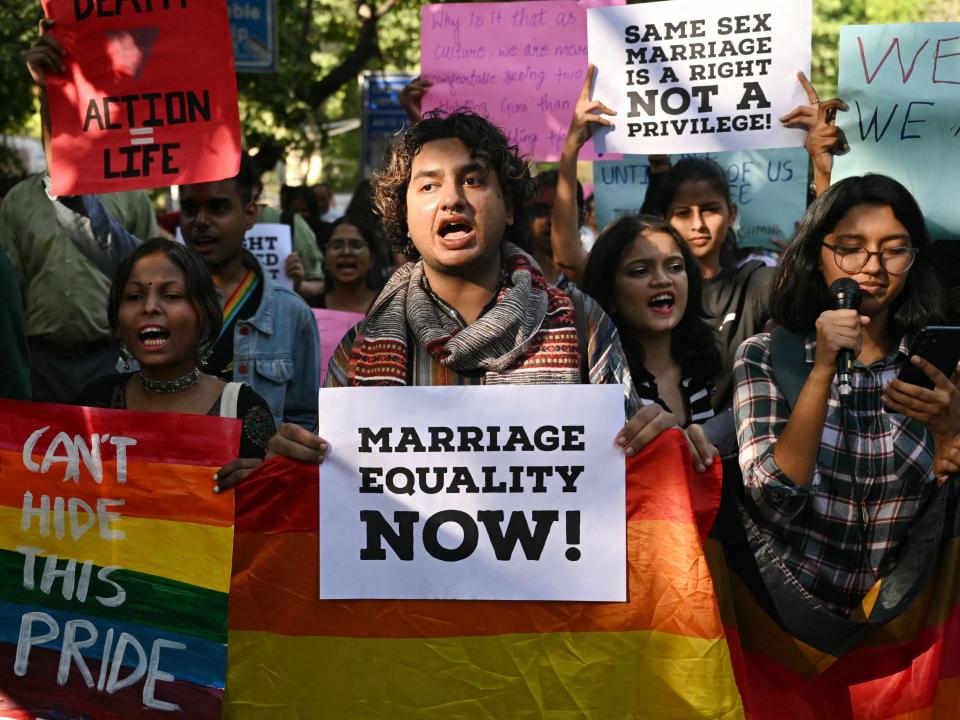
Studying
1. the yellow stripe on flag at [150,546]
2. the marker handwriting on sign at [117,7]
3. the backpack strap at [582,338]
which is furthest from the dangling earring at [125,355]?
the backpack strap at [582,338]

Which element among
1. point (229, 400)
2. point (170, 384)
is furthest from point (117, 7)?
point (229, 400)

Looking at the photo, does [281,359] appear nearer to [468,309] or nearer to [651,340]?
[651,340]

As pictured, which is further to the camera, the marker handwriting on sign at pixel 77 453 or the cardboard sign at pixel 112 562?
the marker handwriting on sign at pixel 77 453

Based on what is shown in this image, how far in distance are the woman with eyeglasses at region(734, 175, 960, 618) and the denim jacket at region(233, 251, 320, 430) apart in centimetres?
189

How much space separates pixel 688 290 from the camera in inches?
188

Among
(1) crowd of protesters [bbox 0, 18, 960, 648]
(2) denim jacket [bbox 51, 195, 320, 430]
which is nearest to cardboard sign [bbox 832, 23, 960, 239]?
(1) crowd of protesters [bbox 0, 18, 960, 648]

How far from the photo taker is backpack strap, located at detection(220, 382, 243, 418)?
159 inches

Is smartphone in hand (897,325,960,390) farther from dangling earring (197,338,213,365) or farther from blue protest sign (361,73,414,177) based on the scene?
blue protest sign (361,73,414,177)

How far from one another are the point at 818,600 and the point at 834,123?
80.7 inches

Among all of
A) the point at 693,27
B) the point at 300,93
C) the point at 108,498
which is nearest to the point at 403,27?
the point at 300,93

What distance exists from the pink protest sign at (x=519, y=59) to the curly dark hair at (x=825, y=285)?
2374mm

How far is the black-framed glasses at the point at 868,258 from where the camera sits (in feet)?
12.3

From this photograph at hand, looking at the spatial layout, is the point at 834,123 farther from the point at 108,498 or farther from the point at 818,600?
the point at 108,498

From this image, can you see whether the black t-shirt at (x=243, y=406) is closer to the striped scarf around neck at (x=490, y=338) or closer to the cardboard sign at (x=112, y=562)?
the cardboard sign at (x=112, y=562)
